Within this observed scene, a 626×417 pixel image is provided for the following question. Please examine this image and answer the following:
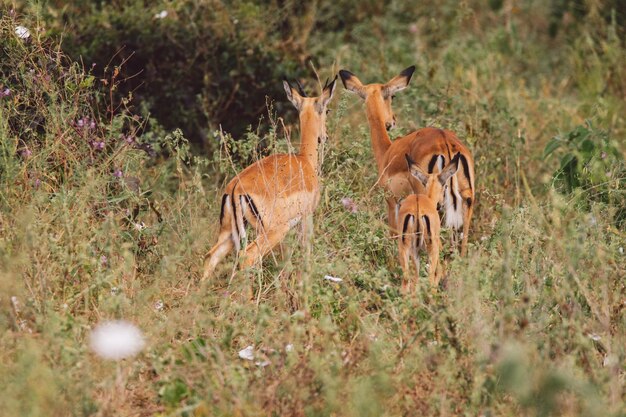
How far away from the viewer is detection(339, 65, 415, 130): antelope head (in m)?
7.09

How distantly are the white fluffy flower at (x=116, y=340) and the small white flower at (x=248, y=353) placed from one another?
42cm

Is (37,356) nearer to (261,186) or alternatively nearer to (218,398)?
(218,398)

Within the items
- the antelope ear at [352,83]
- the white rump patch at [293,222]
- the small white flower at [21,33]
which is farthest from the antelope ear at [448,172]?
the small white flower at [21,33]

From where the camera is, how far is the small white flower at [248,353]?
4.27 metres

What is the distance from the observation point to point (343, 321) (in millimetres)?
4902

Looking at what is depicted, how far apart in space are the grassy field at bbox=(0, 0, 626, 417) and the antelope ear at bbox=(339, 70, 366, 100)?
0.30 meters

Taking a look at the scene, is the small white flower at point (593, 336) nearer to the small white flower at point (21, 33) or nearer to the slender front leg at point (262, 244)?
the slender front leg at point (262, 244)

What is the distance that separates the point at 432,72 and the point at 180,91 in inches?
78.1

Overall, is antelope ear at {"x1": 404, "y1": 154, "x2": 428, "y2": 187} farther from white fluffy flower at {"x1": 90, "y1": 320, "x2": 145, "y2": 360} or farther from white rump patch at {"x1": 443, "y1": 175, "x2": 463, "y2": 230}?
white fluffy flower at {"x1": 90, "y1": 320, "x2": 145, "y2": 360}

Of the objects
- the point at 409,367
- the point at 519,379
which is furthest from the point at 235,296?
the point at 519,379

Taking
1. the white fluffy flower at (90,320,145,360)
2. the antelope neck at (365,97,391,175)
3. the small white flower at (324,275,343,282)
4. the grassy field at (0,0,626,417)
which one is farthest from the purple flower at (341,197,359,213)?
the white fluffy flower at (90,320,145,360)

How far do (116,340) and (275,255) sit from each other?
245 cm

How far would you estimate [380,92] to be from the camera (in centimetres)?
719

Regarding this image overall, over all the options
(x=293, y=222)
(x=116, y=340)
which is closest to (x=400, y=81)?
(x=293, y=222)
